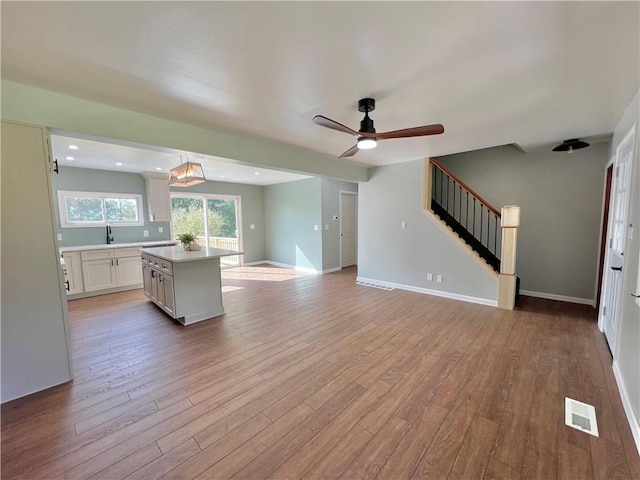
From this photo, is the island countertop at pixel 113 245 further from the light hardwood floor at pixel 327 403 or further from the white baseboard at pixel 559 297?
the white baseboard at pixel 559 297

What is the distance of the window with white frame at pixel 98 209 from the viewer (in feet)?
16.5

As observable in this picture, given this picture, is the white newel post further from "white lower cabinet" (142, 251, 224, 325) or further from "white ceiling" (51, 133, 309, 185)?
"white lower cabinet" (142, 251, 224, 325)

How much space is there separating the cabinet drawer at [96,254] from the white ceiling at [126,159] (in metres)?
1.59

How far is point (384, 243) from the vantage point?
5.31 meters

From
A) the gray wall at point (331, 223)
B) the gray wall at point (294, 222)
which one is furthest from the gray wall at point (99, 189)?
the gray wall at point (331, 223)

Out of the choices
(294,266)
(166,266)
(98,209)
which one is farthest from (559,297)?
(98,209)

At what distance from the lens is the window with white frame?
503 centimetres

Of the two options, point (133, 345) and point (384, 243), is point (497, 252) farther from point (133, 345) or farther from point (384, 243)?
point (133, 345)

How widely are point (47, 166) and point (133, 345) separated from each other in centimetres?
197

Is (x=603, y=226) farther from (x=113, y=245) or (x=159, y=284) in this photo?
(x=113, y=245)

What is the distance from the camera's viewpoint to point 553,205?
14.3ft

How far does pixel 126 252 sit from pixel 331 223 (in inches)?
177

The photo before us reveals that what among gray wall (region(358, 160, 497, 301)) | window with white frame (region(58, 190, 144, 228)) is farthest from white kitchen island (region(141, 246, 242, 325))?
gray wall (region(358, 160, 497, 301))

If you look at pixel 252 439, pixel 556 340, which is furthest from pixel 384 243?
pixel 252 439
